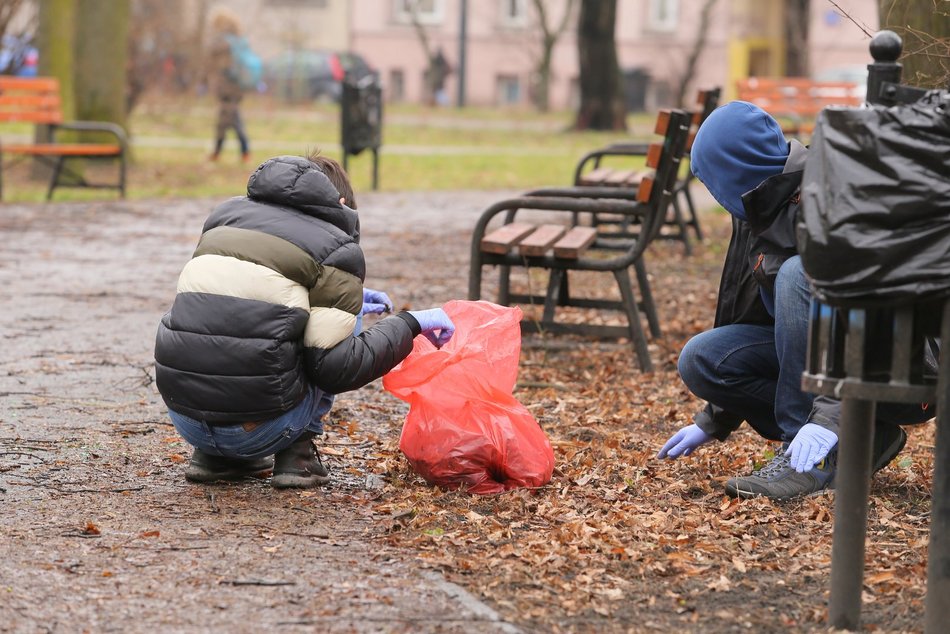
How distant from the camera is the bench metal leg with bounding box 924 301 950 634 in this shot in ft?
8.47

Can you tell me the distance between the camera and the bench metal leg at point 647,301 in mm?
6091

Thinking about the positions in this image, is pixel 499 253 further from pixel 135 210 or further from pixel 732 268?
pixel 135 210

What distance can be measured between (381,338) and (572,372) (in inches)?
80.3

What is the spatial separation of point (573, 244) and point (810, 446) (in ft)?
7.48

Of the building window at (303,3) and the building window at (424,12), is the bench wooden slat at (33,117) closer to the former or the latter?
the building window at (303,3)

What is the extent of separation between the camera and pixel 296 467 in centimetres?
391

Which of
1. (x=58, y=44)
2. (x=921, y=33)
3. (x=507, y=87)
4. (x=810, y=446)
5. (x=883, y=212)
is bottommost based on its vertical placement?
(x=810, y=446)

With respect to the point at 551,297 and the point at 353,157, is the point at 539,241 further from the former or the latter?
the point at 353,157

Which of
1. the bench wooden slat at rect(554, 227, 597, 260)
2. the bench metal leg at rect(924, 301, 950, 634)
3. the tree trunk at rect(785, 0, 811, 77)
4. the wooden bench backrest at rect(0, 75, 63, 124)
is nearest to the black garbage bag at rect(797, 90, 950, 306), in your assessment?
the bench metal leg at rect(924, 301, 950, 634)

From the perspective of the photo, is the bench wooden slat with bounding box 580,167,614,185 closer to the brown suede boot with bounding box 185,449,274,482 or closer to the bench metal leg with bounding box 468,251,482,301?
the bench metal leg with bounding box 468,251,482,301

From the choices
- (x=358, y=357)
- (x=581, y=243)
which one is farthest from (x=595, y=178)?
(x=358, y=357)

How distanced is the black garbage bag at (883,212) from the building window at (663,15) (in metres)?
36.6

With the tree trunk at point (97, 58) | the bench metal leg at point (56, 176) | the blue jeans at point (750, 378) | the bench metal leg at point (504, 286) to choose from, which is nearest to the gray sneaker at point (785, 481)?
the blue jeans at point (750, 378)

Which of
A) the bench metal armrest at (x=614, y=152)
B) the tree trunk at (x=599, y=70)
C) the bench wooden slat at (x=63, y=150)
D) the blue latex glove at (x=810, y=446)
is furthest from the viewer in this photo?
the tree trunk at (x=599, y=70)
